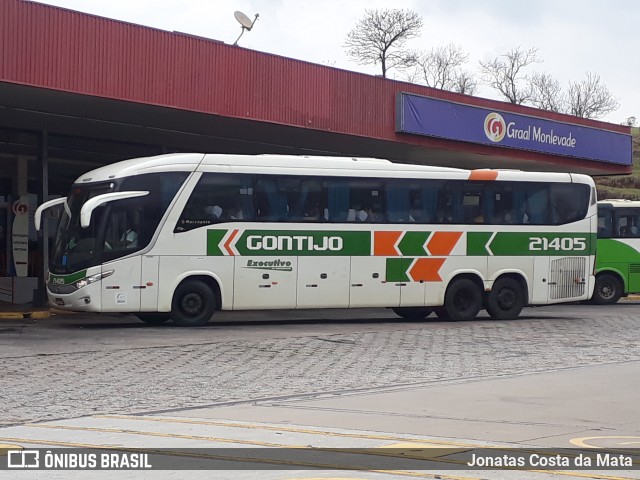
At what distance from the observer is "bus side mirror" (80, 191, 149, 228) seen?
21328 mm

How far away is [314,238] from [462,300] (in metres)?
4.19

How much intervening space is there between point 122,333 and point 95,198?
286 cm

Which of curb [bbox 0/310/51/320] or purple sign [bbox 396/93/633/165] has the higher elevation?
purple sign [bbox 396/93/633/165]

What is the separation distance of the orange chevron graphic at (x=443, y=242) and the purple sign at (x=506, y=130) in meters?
5.76

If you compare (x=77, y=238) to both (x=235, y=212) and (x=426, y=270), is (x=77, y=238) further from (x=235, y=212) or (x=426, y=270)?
(x=426, y=270)

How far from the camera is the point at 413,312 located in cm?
2686

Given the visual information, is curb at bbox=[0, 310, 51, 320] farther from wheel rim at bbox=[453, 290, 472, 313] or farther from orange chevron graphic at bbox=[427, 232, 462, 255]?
wheel rim at bbox=[453, 290, 472, 313]

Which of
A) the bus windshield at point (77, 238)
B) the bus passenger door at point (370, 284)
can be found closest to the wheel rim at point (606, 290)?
the bus passenger door at point (370, 284)

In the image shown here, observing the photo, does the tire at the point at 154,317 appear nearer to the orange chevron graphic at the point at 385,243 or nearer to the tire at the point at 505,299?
the orange chevron graphic at the point at 385,243

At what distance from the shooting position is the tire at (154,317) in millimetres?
23359

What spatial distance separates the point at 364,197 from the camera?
79.2ft

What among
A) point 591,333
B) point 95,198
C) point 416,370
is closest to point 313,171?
point 95,198

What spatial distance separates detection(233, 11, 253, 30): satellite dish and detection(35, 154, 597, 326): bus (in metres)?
6.55

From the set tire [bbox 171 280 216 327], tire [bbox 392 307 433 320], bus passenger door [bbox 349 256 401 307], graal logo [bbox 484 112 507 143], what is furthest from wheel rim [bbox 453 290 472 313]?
graal logo [bbox 484 112 507 143]
